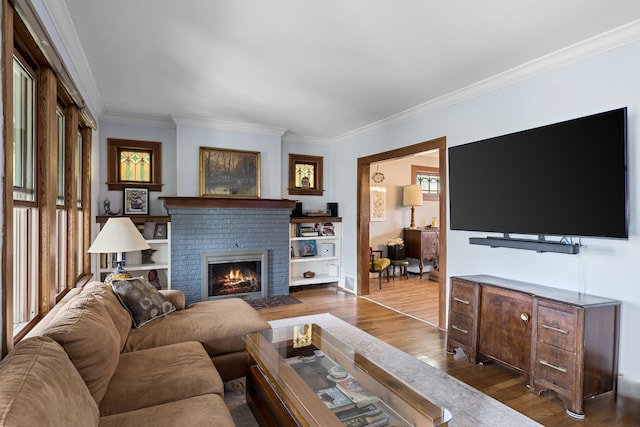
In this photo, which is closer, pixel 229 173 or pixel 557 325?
pixel 557 325

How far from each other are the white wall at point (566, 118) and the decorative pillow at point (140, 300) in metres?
2.92

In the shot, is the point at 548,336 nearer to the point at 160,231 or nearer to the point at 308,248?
the point at 308,248

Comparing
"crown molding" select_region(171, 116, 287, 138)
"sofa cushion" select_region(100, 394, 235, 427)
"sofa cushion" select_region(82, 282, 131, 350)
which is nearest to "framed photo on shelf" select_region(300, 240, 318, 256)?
"crown molding" select_region(171, 116, 287, 138)

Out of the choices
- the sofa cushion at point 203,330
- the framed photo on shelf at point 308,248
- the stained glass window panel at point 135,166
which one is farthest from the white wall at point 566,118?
the stained glass window panel at point 135,166

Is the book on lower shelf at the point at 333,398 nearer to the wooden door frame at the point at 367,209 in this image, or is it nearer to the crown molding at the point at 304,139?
the wooden door frame at the point at 367,209

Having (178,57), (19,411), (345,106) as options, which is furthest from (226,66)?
(19,411)

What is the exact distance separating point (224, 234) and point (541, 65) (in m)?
4.12

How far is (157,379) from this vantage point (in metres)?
1.85

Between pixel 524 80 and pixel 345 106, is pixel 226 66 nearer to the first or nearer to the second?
pixel 345 106

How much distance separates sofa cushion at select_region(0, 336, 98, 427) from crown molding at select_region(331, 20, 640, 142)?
370 centimetres

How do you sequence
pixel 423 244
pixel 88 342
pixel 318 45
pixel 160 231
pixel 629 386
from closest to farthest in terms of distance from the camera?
pixel 88 342 < pixel 629 386 < pixel 318 45 < pixel 160 231 < pixel 423 244

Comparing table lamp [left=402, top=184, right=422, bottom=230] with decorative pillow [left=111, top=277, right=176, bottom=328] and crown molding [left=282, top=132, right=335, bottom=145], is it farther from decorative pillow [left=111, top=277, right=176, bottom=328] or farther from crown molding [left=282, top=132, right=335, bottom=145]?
decorative pillow [left=111, top=277, right=176, bottom=328]

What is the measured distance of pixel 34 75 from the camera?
A: 2.20m

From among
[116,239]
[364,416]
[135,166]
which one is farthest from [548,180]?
[135,166]
